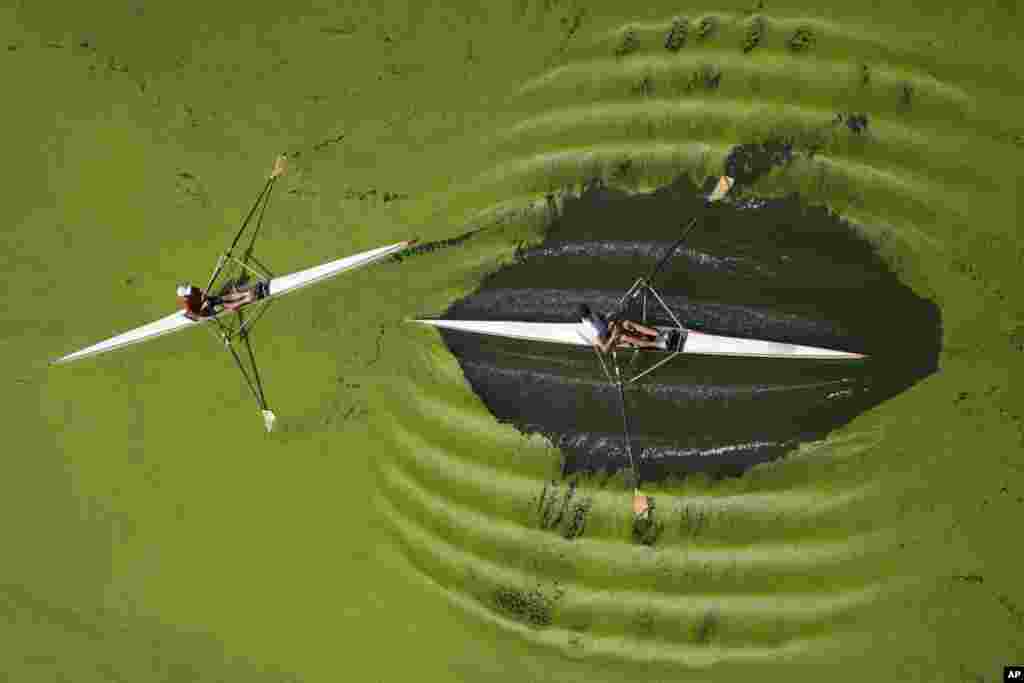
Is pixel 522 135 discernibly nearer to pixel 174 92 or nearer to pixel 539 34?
pixel 539 34

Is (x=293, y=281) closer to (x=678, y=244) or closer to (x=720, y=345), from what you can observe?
(x=678, y=244)

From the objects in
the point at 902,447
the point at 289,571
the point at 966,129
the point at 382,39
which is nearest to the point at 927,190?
the point at 966,129

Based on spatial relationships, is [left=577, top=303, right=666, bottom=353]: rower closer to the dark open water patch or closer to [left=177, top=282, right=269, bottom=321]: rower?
the dark open water patch

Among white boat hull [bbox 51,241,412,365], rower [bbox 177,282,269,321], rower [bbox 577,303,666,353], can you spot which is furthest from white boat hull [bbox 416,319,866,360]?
rower [bbox 177,282,269,321]

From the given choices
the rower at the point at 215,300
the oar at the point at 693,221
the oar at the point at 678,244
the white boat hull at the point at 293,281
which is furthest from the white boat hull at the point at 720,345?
the rower at the point at 215,300

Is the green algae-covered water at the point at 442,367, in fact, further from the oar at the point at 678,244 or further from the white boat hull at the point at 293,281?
the oar at the point at 678,244

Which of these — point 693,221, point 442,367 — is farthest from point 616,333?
point 442,367
